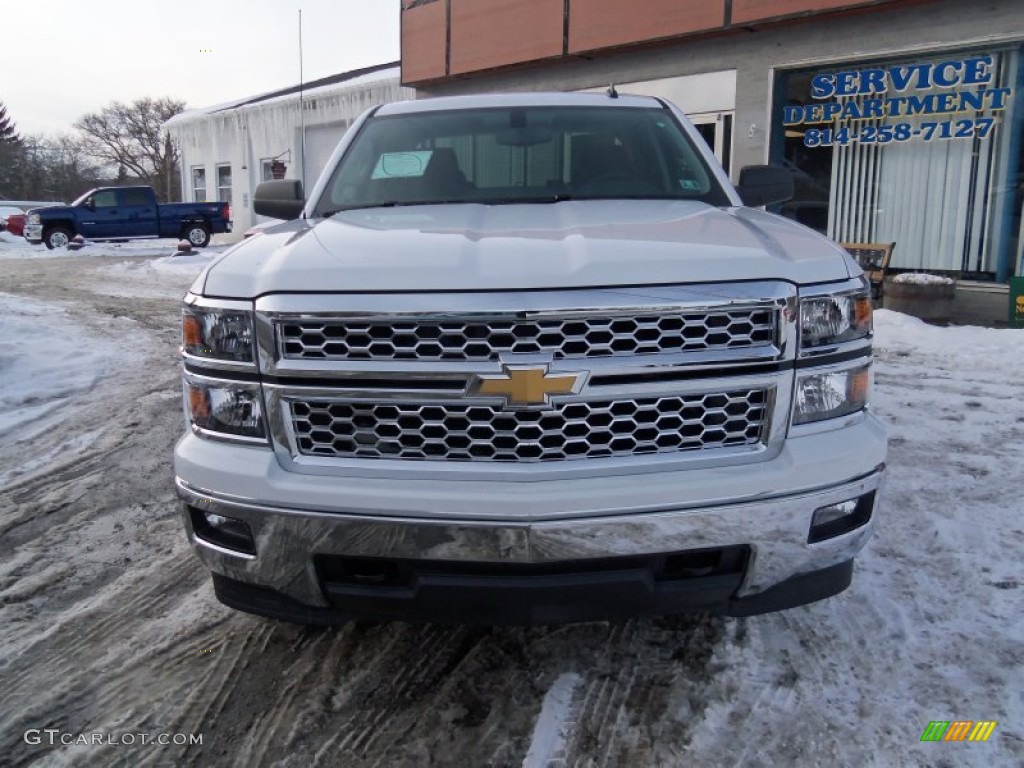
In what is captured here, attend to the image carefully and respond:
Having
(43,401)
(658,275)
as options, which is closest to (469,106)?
(658,275)

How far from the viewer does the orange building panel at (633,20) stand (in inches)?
456

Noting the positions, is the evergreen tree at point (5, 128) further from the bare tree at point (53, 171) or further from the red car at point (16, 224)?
the red car at point (16, 224)

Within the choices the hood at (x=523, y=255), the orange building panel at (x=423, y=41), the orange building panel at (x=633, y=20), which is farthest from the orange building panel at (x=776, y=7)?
the hood at (x=523, y=255)

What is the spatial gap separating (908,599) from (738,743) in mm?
1115

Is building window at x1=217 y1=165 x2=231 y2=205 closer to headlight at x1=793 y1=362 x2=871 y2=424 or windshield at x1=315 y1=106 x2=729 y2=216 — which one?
windshield at x1=315 y1=106 x2=729 y2=216

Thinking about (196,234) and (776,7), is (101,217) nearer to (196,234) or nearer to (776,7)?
(196,234)

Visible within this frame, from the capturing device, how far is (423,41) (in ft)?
54.5

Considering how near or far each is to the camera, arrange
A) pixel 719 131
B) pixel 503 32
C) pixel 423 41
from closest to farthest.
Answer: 1. pixel 719 131
2. pixel 503 32
3. pixel 423 41

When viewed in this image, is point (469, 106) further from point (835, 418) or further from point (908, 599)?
point (908, 599)

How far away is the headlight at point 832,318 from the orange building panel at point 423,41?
15.0m

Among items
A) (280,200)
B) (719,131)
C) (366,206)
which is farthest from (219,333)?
(719,131)

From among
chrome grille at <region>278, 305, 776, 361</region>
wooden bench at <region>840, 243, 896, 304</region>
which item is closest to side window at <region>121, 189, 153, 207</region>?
wooden bench at <region>840, 243, 896, 304</region>

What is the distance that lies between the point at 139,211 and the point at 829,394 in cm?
2564

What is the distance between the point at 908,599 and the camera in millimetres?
2992
